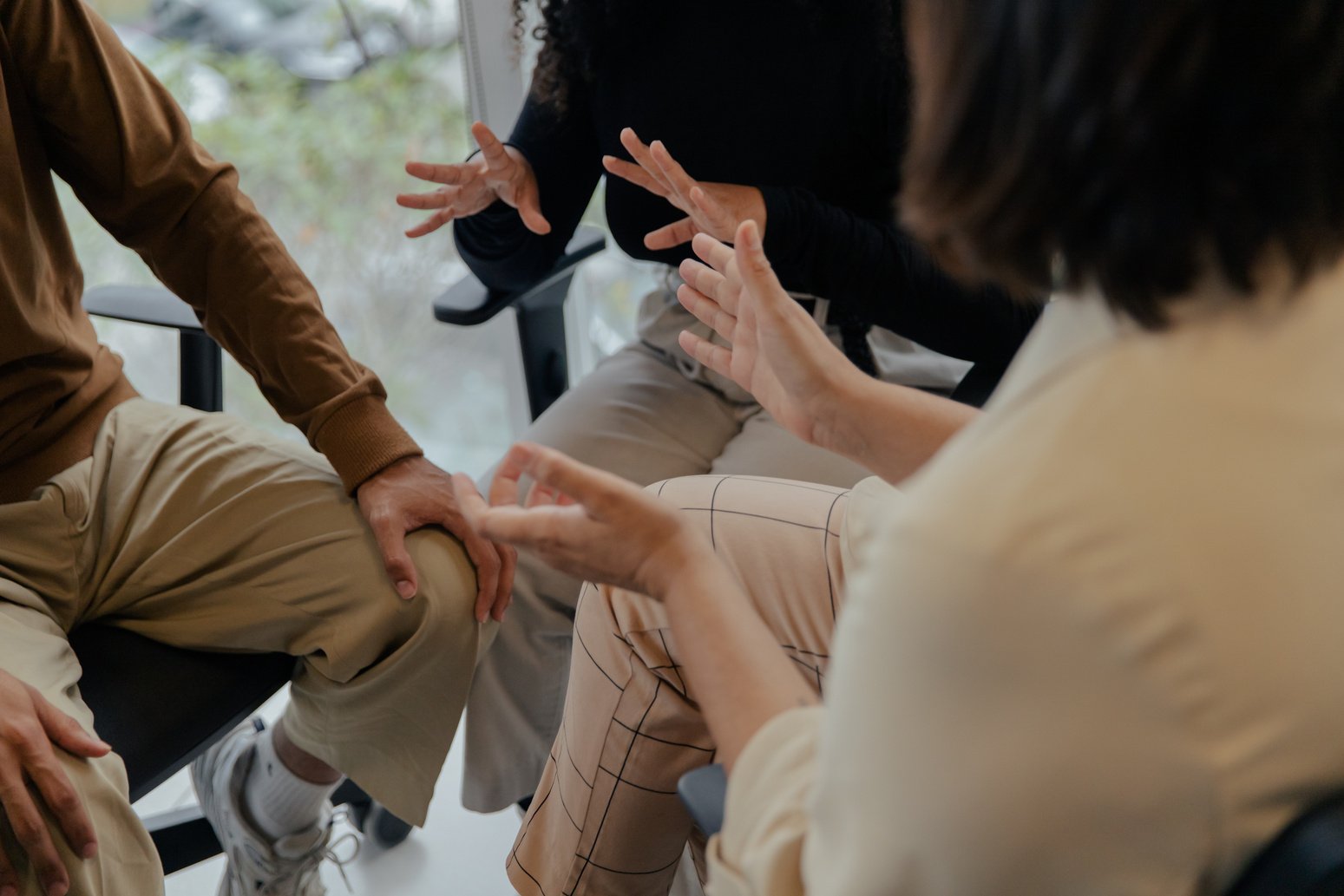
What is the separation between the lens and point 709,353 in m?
1.07

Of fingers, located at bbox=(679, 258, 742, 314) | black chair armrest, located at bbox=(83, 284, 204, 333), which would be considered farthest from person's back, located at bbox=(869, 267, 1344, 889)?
black chair armrest, located at bbox=(83, 284, 204, 333)

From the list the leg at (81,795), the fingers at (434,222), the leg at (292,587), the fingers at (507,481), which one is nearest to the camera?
the fingers at (507,481)

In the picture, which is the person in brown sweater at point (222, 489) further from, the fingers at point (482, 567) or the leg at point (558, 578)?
the leg at point (558, 578)

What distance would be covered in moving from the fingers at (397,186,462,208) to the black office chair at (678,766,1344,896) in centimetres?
100

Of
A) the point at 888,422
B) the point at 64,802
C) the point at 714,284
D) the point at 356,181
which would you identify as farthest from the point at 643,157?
the point at 356,181

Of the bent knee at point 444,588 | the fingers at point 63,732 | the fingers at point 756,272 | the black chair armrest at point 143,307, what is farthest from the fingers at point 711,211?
the fingers at point 63,732

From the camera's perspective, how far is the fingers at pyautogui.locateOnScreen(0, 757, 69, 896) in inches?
32.0

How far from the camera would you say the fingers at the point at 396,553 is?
1081 mm

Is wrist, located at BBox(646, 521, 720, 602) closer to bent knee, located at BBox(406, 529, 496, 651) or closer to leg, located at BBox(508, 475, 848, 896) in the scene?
leg, located at BBox(508, 475, 848, 896)

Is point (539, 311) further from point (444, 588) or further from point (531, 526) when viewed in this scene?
point (531, 526)

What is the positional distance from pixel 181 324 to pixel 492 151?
40 centimetres

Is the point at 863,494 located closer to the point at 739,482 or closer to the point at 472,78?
the point at 739,482

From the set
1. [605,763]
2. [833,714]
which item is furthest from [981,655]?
[605,763]

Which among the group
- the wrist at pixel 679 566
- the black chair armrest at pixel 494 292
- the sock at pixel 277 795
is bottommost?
the sock at pixel 277 795
